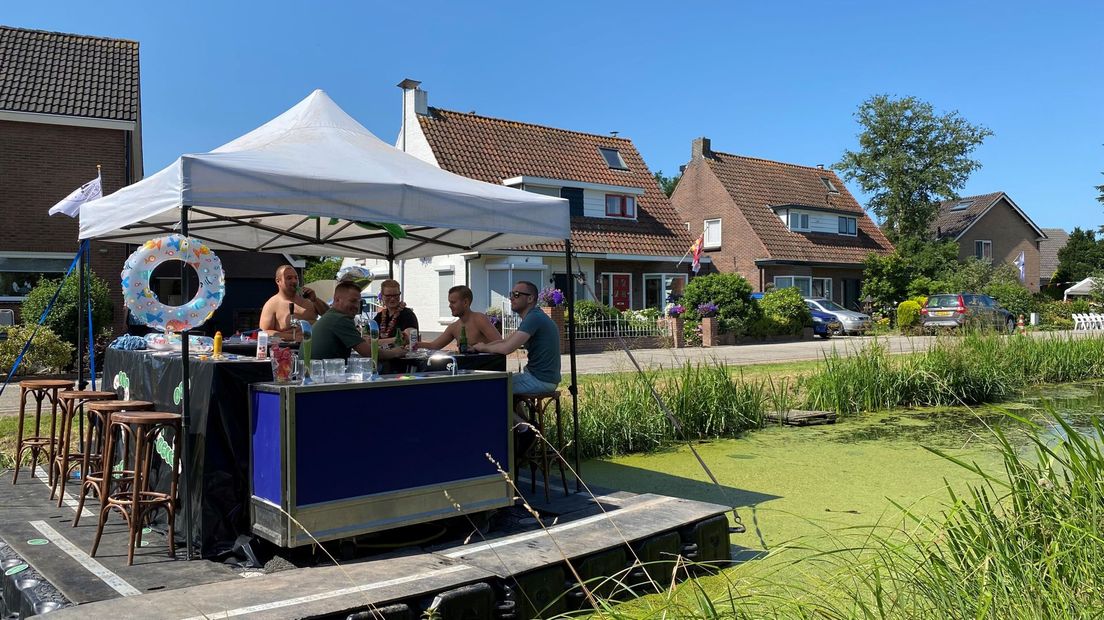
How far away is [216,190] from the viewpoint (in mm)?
4508

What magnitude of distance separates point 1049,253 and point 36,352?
62338mm

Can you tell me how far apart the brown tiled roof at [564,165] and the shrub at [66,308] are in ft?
36.8

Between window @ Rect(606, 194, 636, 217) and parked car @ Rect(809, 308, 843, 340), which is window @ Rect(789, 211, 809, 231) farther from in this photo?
window @ Rect(606, 194, 636, 217)

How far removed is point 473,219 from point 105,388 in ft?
10.8

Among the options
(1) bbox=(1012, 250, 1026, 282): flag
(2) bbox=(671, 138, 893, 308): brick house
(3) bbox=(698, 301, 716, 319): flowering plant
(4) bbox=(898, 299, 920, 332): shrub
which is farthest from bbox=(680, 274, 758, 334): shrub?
(1) bbox=(1012, 250, 1026, 282): flag

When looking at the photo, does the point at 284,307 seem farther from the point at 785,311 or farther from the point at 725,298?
the point at 785,311

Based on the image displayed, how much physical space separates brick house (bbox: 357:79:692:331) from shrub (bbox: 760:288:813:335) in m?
4.55

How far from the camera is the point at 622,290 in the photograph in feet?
91.9

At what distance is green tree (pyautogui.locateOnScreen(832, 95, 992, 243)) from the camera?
1737 inches

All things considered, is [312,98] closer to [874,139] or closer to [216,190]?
[216,190]

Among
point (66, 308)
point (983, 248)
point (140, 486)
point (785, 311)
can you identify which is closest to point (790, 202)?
point (785, 311)

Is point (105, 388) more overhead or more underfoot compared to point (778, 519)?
more overhead

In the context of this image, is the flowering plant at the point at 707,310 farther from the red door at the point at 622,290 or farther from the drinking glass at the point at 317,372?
the drinking glass at the point at 317,372

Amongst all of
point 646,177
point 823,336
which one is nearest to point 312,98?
point 823,336
